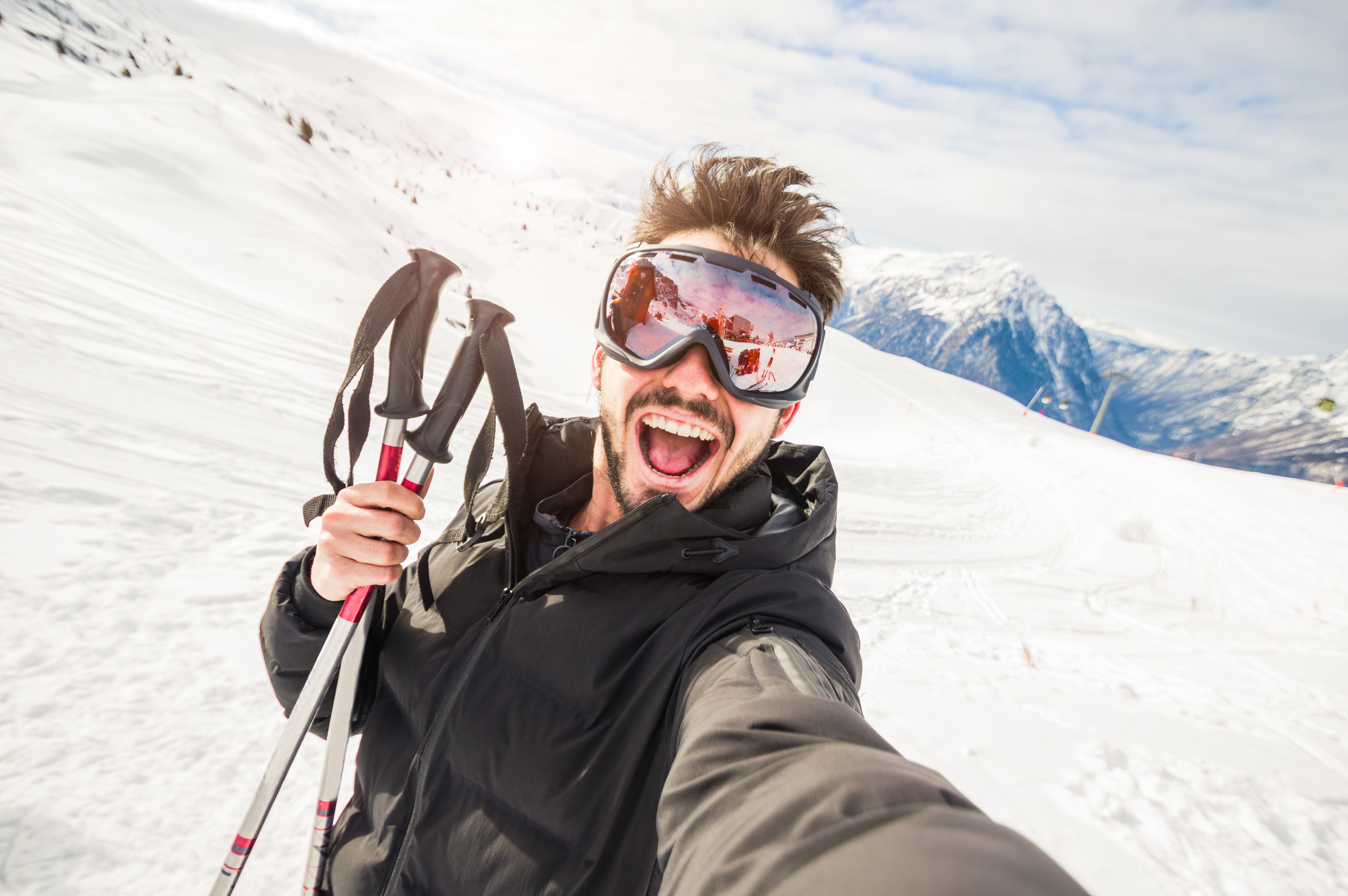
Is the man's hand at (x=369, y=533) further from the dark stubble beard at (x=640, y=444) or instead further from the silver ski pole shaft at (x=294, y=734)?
the dark stubble beard at (x=640, y=444)

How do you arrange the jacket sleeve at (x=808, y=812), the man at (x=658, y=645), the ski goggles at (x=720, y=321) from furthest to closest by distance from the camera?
the ski goggles at (x=720, y=321) → the man at (x=658, y=645) → the jacket sleeve at (x=808, y=812)

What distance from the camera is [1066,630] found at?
6.17 meters

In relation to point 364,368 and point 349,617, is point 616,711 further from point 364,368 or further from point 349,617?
point 364,368

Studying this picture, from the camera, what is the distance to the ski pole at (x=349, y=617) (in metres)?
1.39

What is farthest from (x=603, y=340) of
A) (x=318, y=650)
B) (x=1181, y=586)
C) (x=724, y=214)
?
(x=1181, y=586)

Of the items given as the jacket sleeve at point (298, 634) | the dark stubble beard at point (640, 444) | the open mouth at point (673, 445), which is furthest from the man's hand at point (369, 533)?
the open mouth at point (673, 445)

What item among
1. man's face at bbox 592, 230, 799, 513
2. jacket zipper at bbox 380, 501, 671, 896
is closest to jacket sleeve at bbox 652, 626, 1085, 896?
jacket zipper at bbox 380, 501, 671, 896

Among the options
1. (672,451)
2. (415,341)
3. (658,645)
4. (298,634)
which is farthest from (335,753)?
(672,451)

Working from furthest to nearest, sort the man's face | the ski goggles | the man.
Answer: the ski goggles, the man's face, the man

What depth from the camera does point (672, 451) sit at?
2.03 metres

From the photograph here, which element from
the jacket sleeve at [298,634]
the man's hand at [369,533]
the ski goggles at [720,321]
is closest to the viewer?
the man's hand at [369,533]

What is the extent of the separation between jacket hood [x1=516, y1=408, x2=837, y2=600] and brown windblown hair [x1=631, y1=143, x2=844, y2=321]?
784 millimetres

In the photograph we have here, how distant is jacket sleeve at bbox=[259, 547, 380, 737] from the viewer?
168cm

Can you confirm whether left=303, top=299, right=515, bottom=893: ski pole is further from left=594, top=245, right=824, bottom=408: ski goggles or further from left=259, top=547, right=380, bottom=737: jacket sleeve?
Answer: left=594, top=245, right=824, bottom=408: ski goggles
